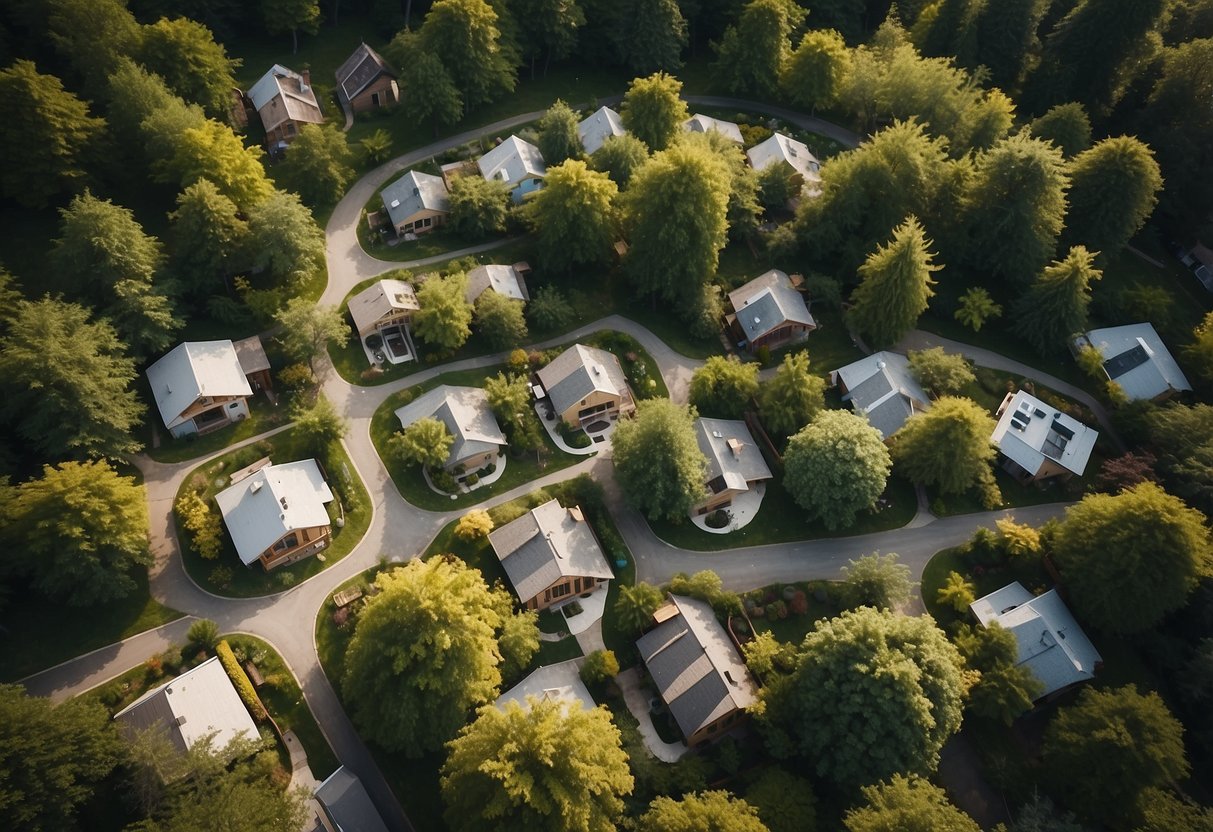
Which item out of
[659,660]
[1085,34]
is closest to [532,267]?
[659,660]

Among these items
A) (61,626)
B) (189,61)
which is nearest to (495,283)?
(189,61)

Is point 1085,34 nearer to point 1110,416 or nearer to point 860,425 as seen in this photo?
point 1110,416

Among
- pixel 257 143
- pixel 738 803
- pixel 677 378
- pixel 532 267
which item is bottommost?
pixel 738 803

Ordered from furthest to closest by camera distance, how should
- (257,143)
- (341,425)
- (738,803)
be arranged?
(257,143)
(341,425)
(738,803)

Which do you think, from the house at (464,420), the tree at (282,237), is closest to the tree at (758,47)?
the tree at (282,237)

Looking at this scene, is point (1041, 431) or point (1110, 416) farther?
point (1110, 416)
